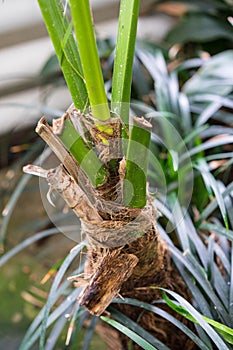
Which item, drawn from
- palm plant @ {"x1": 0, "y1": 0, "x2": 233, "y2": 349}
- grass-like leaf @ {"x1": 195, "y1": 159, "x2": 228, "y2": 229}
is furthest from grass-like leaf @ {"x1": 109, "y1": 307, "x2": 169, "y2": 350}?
grass-like leaf @ {"x1": 195, "y1": 159, "x2": 228, "y2": 229}

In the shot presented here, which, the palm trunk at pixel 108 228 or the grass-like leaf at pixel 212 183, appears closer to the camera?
the palm trunk at pixel 108 228

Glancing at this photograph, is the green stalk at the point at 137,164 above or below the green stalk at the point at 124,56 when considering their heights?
below

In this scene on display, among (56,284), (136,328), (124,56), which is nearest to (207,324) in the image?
(136,328)

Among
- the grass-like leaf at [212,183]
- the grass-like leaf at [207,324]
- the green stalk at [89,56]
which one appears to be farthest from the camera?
the grass-like leaf at [212,183]

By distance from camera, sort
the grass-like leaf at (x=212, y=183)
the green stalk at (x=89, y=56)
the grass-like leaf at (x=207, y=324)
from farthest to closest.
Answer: the grass-like leaf at (x=212, y=183), the grass-like leaf at (x=207, y=324), the green stalk at (x=89, y=56)

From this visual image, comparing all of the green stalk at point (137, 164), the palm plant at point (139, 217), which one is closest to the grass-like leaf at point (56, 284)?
the palm plant at point (139, 217)

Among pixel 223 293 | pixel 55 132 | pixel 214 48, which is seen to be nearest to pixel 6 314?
pixel 223 293

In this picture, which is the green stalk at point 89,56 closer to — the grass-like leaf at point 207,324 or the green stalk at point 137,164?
the green stalk at point 137,164
